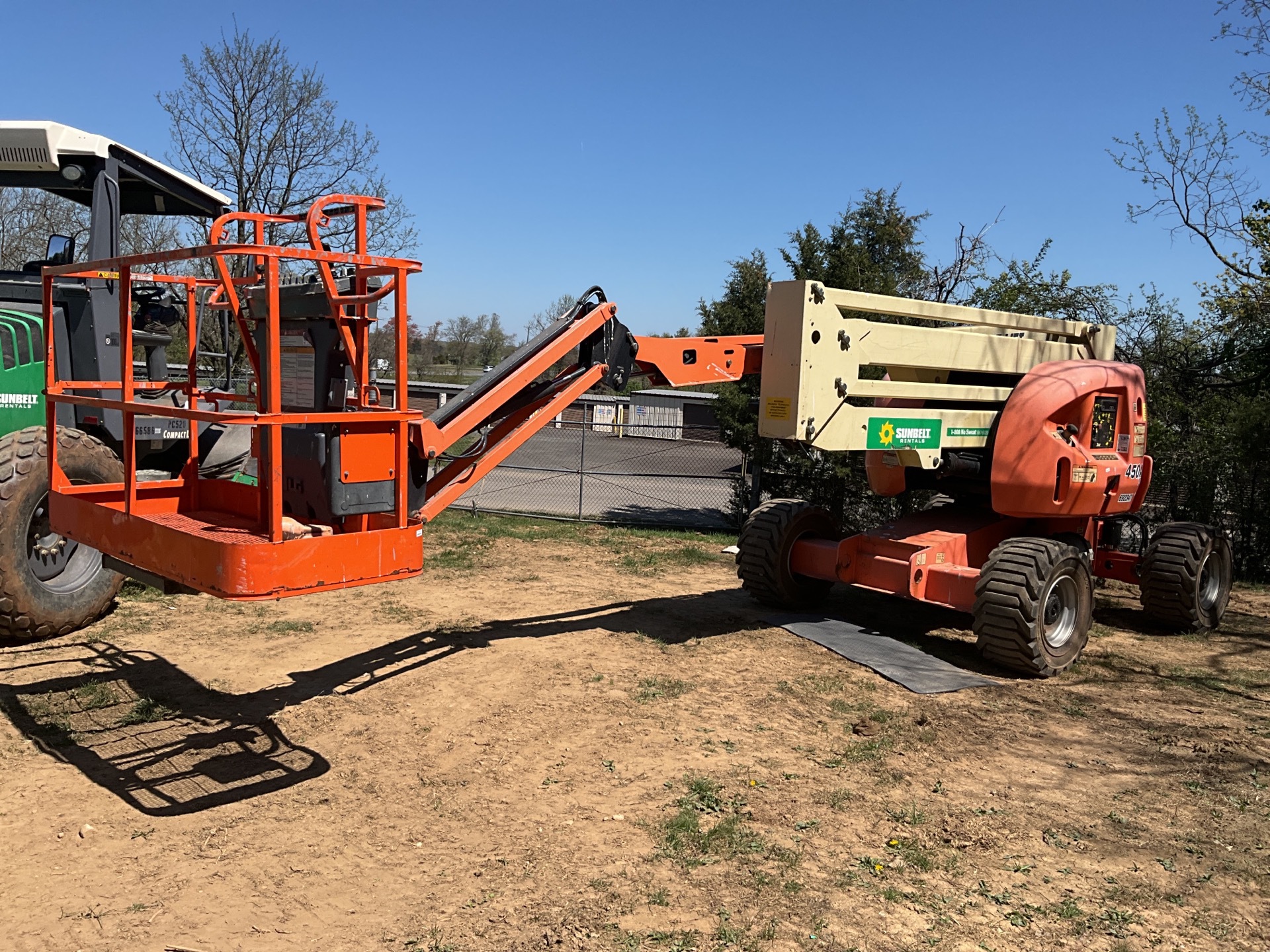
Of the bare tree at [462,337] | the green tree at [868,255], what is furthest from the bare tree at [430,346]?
the green tree at [868,255]

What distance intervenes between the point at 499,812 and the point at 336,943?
124 centimetres

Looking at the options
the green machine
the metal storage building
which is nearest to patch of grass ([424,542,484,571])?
the green machine

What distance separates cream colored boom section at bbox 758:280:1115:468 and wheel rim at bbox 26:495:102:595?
17.1 feet

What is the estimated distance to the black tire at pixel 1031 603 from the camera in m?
7.07

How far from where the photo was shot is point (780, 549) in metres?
8.68

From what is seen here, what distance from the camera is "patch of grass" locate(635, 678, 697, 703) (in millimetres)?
6551

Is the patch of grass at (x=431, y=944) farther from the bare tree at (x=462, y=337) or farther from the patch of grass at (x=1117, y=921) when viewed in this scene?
the bare tree at (x=462, y=337)

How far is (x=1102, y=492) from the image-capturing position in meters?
8.24

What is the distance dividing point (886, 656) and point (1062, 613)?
1.43 m

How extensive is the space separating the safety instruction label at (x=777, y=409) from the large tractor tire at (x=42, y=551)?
4.72m

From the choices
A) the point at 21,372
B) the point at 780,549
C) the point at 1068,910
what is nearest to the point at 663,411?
the point at 780,549

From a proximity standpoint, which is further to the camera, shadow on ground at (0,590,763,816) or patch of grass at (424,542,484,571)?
patch of grass at (424,542,484,571)

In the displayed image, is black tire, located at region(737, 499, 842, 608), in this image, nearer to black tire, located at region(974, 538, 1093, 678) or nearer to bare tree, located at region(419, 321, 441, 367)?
black tire, located at region(974, 538, 1093, 678)

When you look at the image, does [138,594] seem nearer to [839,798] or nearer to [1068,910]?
[839,798]
